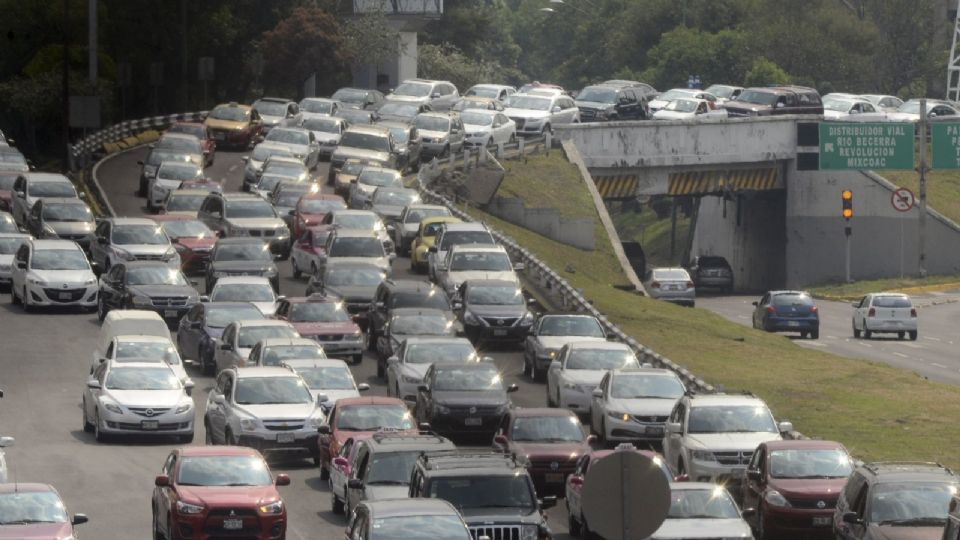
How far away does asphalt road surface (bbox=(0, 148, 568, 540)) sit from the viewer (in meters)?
28.1

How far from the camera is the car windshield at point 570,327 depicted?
4253cm

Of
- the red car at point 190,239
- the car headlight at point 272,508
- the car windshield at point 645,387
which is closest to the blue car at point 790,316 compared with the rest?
the red car at point 190,239

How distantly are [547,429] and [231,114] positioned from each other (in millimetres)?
50774

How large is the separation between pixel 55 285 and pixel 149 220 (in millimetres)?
5061

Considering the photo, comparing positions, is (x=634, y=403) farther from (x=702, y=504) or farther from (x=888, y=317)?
(x=888, y=317)

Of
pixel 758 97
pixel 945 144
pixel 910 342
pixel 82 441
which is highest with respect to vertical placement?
pixel 758 97

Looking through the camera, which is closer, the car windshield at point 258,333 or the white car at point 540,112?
the car windshield at point 258,333

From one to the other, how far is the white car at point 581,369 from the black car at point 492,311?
20.7 ft

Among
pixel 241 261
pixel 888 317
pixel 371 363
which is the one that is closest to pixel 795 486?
pixel 371 363

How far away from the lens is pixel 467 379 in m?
35.2

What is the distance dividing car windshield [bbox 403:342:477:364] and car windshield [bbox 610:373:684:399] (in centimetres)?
390

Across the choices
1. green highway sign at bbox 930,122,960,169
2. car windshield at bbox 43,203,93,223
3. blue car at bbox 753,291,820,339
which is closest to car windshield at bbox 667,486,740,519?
car windshield at bbox 43,203,93,223

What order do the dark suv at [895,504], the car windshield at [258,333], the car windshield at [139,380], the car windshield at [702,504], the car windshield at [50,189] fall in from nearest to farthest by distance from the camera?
the dark suv at [895,504], the car windshield at [702,504], the car windshield at [139,380], the car windshield at [258,333], the car windshield at [50,189]

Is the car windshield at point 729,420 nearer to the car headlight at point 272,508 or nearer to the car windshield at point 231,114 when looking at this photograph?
the car headlight at point 272,508
